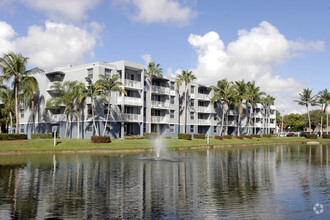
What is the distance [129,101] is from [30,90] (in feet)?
54.8

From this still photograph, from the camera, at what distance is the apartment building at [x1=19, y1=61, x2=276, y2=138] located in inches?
2285

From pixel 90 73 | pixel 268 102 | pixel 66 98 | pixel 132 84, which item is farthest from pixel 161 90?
pixel 268 102

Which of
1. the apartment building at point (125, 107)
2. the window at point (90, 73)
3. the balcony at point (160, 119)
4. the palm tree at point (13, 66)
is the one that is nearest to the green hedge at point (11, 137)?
the palm tree at point (13, 66)

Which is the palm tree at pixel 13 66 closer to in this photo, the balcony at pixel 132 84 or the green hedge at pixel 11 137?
the green hedge at pixel 11 137

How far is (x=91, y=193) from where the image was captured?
14.4 meters

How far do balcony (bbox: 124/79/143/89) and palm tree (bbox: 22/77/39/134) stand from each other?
49.5 ft

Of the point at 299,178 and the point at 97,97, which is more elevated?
the point at 97,97

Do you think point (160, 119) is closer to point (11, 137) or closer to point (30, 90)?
point (30, 90)

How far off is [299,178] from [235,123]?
75.1m

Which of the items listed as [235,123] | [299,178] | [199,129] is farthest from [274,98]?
[299,178]

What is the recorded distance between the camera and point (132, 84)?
6044 cm

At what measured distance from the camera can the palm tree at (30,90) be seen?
46719mm

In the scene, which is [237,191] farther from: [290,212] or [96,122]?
[96,122]

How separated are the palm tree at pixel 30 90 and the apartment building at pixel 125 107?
1.54 metres
